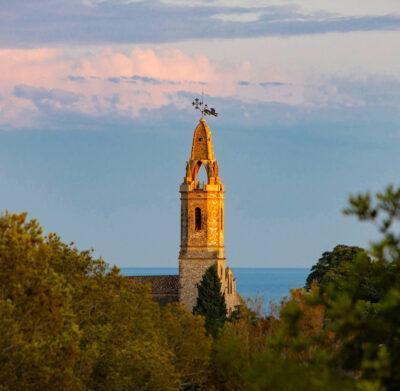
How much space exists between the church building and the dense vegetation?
39.2 metres

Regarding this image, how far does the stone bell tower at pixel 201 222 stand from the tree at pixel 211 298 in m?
2.03

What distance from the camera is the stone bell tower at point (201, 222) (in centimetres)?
9706

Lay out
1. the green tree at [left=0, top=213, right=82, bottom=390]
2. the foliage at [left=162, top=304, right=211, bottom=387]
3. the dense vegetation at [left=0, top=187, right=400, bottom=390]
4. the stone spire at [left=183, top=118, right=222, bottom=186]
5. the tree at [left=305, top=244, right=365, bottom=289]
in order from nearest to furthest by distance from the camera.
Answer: the dense vegetation at [left=0, top=187, right=400, bottom=390] → the green tree at [left=0, top=213, right=82, bottom=390] → the foliage at [left=162, top=304, right=211, bottom=387] → the tree at [left=305, top=244, right=365, bottom=289] → the stone spire at [left=183, top=118, right=222, bottom=186]

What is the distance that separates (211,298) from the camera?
90812mm

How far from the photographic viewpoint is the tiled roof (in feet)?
319

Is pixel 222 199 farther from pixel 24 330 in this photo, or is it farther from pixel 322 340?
pixel 322 340

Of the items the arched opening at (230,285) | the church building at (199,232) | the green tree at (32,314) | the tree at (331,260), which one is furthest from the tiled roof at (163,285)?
the green tree at (32,314)

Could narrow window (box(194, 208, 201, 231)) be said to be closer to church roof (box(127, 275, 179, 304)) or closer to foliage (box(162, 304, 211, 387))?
church roof (box(127, 275, 179, 304))

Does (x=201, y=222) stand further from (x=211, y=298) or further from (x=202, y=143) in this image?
(x=211, y=298)

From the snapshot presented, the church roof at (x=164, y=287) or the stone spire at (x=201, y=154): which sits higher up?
the stone spire at (x=201, y=154)

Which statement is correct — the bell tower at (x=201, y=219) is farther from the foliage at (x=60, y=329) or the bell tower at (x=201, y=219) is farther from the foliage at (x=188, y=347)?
the foliage at (x=60, y=329)

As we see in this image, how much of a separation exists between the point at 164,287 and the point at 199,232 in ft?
15.5

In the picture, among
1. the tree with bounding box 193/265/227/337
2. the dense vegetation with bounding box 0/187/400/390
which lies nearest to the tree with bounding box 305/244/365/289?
the tree with bounding box 193/265/227/337

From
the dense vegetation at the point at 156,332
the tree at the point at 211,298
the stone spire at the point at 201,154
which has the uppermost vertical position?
the stone spire at the point at 201,154
